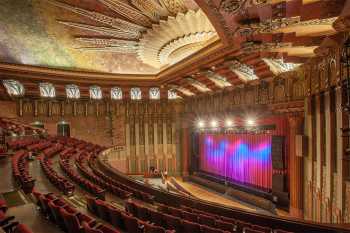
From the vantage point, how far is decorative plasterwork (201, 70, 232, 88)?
10435 millimetres

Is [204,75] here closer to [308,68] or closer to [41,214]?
[308,68]

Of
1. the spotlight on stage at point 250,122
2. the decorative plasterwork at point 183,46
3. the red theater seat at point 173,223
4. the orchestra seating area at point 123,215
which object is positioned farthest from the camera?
the spotlight on stage at point 250,122

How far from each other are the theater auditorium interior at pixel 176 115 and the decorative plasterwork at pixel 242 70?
0.08 m

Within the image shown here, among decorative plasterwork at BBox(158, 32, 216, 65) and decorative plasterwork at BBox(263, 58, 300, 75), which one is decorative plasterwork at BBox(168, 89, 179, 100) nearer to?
decorative plasterwork at BBox(158, 32, 216, 65)

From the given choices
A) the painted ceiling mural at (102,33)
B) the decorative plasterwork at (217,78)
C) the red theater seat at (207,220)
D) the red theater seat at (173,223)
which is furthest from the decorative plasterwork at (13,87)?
the red theater seat at (207,220)

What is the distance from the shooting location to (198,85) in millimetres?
12789

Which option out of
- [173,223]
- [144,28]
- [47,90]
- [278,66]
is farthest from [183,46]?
[173,223]

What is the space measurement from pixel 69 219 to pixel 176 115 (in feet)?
43.7

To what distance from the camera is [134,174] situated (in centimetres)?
1536

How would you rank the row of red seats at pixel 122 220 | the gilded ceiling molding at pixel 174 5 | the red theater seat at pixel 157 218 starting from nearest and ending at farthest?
1. the row of red seats at pixel 122 220
2. the red theater seat at pixel 157 218
3. the gilded ceiling molding at pixel 174 5

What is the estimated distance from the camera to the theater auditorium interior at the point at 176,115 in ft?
13.4

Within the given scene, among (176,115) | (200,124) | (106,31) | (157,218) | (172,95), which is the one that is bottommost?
(157,218)

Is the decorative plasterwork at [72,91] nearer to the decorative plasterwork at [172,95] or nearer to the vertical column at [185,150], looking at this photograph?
the decorative plasterwork at [172,95]

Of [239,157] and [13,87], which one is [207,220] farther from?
[13,87]
